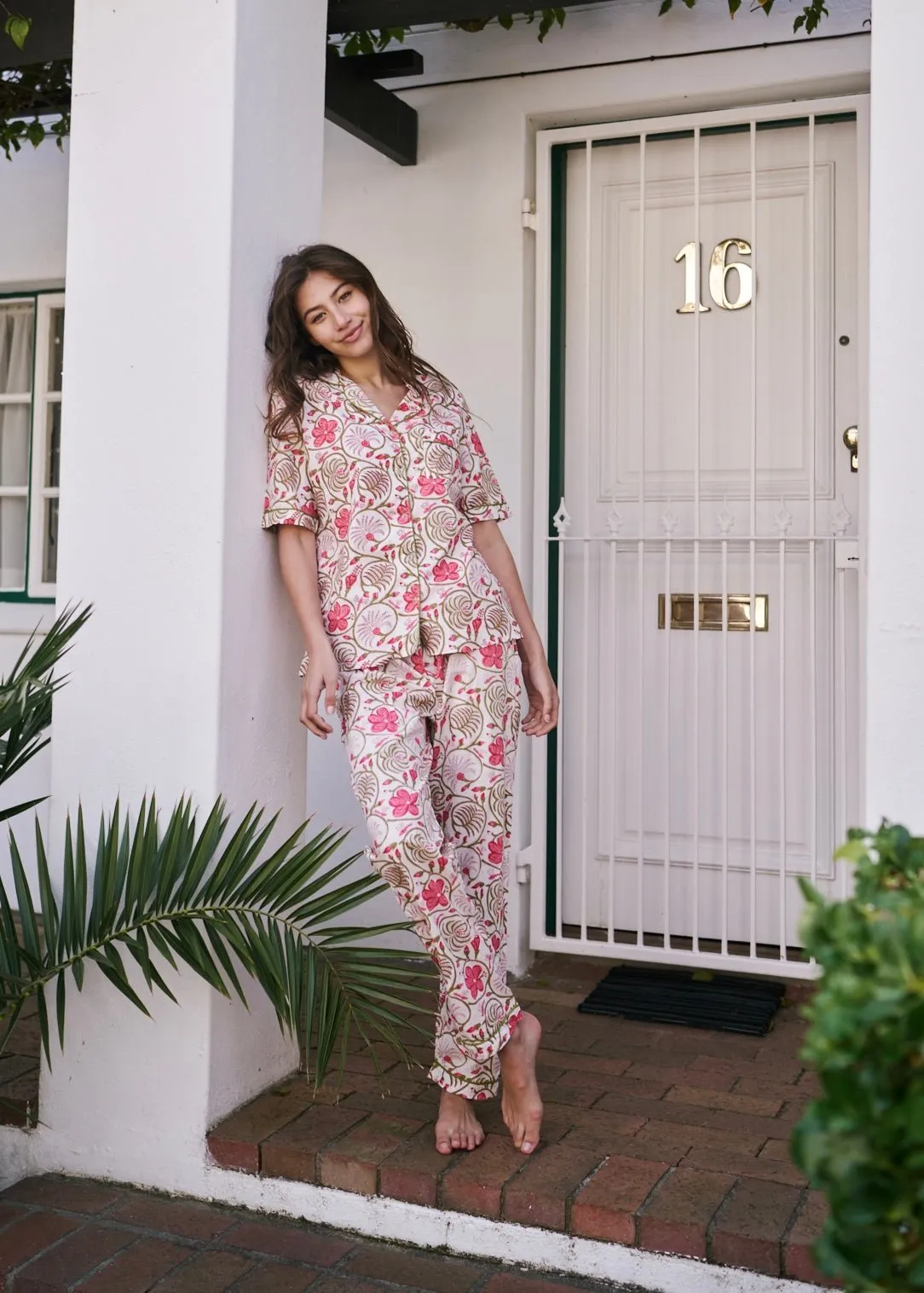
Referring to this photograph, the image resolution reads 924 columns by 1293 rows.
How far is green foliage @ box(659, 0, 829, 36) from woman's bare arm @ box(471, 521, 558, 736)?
1662mm

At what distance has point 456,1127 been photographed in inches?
105

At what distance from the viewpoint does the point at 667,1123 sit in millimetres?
2811

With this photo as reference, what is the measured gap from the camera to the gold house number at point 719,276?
3.84m

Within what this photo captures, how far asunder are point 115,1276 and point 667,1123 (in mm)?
1173

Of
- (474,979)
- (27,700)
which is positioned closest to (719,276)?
(474,979)

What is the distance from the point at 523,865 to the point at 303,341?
1776 mm

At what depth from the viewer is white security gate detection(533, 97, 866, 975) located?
3742 mm

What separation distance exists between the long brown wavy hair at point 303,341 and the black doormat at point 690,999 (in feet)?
6.06

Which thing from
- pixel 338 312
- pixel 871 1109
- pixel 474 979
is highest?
pixel 338 312

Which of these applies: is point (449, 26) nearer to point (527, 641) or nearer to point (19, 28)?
point (19, 28)

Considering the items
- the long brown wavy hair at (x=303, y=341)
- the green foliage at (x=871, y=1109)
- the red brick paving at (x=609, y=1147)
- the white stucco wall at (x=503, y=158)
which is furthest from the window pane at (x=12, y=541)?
the green foliage at (x=871, y=1109)

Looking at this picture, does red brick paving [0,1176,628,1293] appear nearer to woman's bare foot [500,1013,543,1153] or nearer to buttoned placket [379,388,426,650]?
woman's bare foot [500,1013,543,1153]

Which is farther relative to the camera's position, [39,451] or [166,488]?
[39,451]

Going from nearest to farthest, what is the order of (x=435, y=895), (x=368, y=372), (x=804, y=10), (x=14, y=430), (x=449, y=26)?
1. (x=435, y=895)
2. (x=368, y=372)
3. (x=804, y=10)
4. (x=449, y=26)
5. (x=14, y=430)
